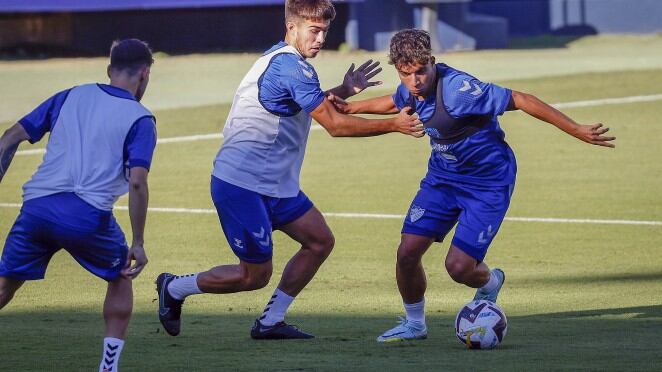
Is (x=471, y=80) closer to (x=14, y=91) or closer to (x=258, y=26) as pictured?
(x=14, y=91)

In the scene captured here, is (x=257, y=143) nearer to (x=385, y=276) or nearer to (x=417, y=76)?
(x=417, y=76)

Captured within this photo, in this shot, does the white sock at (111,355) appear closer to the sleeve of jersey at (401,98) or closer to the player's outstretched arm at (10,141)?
the player's outstretched arm at (10,141)

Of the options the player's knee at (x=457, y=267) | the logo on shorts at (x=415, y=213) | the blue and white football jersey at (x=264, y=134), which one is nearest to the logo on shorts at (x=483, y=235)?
the player's knee at (x=457, y=267)

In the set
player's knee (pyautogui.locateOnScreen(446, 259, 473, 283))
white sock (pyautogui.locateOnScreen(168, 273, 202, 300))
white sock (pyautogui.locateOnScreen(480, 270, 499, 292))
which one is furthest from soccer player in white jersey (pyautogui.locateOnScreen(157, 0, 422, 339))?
white sock (pyautogui.locateOnScreen(480, 270, 499, 292))

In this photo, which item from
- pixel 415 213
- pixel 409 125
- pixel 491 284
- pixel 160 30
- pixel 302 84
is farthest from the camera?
pixel 160 30

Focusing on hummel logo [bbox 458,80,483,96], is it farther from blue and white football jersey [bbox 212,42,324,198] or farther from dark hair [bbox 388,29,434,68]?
blue and white football jersey [bbox 212,42,324,198]

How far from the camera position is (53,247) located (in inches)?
292

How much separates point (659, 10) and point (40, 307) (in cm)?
2864

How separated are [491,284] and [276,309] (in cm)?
152

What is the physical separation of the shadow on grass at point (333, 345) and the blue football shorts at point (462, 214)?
2.16 ft

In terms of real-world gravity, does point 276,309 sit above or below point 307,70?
below

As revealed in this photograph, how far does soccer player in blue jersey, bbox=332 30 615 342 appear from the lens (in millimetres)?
8836

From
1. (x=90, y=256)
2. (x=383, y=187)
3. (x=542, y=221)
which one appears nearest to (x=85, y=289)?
(x=90, y=256)

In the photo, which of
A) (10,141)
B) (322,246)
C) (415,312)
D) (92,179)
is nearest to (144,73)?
(92,179)
